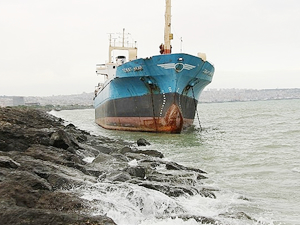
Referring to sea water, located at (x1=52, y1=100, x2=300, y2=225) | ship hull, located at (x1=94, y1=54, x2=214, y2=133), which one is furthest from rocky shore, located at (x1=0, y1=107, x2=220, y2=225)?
ship hull, located at (x1=94, y1=54, x2=214, y2=133)

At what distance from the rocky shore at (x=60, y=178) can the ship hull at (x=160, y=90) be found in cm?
756

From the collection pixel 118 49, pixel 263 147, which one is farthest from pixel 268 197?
pixel 118 49

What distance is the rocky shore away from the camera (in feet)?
13.8

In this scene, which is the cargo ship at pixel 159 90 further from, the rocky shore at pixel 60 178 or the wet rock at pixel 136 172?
the wet rock at pixel 136 172

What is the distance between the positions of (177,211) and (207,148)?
8.98m

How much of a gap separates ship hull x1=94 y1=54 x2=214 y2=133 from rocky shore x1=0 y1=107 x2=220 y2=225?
7564mm

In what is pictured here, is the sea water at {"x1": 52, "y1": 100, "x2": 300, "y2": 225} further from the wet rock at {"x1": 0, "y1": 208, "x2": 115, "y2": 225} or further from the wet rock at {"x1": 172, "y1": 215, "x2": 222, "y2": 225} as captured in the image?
the wet rock at {"x1": 0, "y1": 208, "x2": 115, "y2": 225}

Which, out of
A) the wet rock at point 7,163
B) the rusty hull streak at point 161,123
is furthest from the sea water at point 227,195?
the rusty hull streak at point 161,123

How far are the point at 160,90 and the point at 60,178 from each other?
44.7 feet

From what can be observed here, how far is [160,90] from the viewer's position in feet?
63.5

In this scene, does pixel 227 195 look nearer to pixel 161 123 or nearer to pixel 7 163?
pixel 7 163

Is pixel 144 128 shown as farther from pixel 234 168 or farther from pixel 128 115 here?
pixel 234 168

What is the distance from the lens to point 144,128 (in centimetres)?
2075

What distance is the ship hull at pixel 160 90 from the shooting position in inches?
741
